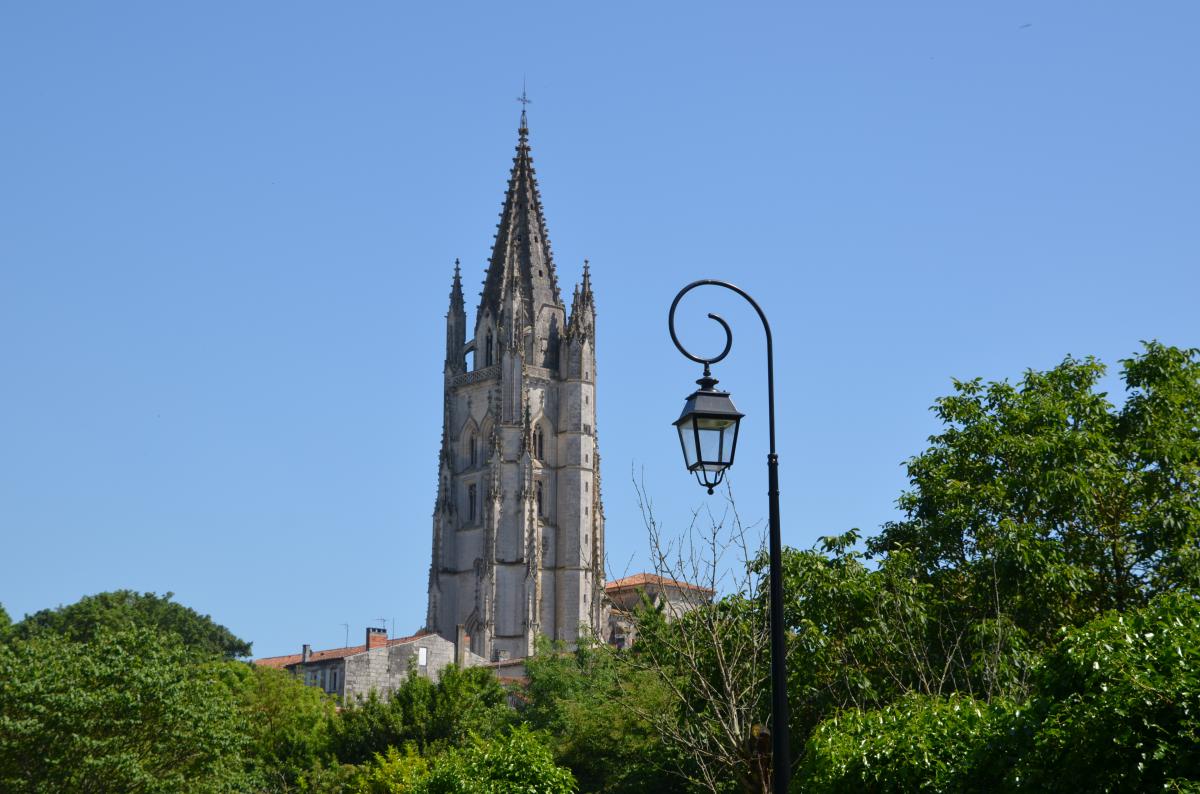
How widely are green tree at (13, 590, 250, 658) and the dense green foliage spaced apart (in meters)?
29.6

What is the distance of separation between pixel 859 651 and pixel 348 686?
56877mm

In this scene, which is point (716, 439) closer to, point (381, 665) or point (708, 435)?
point (708, 435)

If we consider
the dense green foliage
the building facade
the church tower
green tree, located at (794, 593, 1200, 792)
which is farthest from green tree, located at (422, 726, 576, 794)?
the church tower

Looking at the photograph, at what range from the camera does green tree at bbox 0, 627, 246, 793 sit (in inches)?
1321


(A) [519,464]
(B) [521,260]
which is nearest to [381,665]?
(A) [519,464]

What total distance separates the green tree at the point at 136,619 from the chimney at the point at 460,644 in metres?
12.7

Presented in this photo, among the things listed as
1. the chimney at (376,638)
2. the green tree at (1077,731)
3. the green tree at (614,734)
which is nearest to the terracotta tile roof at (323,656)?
the chimney at (376,638)

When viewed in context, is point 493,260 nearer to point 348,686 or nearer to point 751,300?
point 348,686

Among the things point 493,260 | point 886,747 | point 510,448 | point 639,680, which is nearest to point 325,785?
point 639,680

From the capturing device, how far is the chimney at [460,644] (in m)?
81.2

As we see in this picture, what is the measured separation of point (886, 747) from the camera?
1424 centimetres

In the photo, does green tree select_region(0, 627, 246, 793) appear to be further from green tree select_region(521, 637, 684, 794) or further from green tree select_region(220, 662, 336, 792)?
green tree select_region(521, 637, 684, 794)

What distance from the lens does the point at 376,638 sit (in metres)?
94.8

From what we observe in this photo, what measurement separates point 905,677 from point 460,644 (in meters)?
62.2
